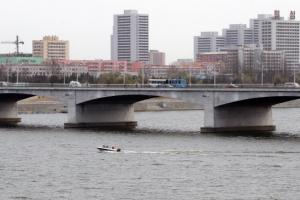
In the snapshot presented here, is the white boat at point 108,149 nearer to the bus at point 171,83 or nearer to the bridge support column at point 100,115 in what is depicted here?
the bridge support column at point 100,115

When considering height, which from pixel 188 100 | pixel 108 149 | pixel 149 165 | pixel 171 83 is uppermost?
pixel 171 83

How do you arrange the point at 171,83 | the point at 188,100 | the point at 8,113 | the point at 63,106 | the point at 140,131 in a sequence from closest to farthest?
the point at 188,100, the point at 140,131, the point at 8,113, the point at 171,83, the point at 63,106

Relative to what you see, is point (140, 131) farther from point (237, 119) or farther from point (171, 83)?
point (171, 83)

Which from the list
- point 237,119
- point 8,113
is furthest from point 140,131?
point 8,113

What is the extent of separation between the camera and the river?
174 ft

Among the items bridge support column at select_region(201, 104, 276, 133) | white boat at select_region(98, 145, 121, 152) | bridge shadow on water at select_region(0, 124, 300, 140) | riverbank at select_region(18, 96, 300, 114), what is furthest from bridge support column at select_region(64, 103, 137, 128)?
riverbank at select_region(18, 96, 300, 114)

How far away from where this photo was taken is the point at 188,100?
91438 mm

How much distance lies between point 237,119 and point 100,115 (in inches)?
724

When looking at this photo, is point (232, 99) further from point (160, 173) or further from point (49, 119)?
point (49, 119)

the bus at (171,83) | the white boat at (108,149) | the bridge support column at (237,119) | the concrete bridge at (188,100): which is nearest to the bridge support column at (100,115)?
the concrete bridge at (188,100)

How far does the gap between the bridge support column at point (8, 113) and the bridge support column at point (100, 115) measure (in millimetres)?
15592

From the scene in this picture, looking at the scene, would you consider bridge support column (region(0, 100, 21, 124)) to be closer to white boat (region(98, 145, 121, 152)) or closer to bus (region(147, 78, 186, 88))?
bus (region(147, 78, 186, 88))

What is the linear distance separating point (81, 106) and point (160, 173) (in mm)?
41075

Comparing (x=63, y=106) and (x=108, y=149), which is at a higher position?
(x=63, y=106)
